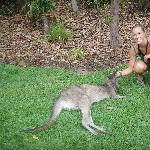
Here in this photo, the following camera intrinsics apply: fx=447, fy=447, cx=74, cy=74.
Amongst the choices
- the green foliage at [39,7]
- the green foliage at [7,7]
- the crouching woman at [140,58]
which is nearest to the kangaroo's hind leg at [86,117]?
the crouching woman at [140,58]

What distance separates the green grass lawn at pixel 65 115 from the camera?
636cm

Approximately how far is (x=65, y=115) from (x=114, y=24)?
146 inches

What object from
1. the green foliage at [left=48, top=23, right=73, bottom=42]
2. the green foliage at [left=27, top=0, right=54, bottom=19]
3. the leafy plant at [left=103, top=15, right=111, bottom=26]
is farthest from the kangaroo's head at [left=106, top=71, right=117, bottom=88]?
the green foliage at [left=27, top=0, right=54, bottom=19]

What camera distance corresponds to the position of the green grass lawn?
6.36 meters

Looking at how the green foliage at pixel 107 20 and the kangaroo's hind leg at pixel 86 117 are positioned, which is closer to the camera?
the kangaroo's hind leg at pixel 86 117

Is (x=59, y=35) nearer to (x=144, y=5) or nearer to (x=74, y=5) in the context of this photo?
(x=74, y=5)

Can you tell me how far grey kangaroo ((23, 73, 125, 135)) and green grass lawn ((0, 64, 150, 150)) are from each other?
0.10 meters

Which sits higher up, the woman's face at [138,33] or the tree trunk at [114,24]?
the woman's face at [138,33]

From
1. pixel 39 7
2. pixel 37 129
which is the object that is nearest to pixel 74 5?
pixel 39 7

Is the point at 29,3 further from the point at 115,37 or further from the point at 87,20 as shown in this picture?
the point at 115,37

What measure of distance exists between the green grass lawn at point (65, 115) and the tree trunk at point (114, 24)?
1342 mm

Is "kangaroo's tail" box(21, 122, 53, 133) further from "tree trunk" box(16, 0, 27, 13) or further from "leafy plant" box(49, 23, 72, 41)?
"tree trunk" box(16, 0, 27, 13)

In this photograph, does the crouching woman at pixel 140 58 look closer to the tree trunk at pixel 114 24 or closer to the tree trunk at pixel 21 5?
the tree trunk at pixel 114 24

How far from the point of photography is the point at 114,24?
10242mm
